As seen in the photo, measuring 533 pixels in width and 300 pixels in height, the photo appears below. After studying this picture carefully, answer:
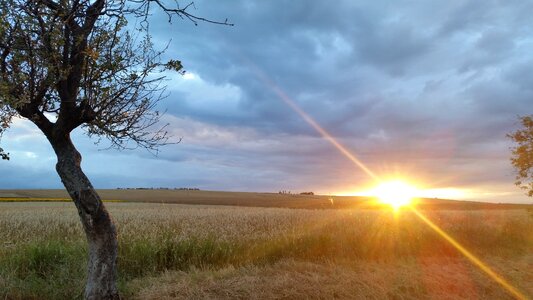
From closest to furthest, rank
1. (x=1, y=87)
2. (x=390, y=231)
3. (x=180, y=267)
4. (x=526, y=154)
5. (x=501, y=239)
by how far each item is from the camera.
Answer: (x=1, y=87) < (x=180, y=267) < (x=390, y=231) < (x=501, y=239) < (x=526, y=154)

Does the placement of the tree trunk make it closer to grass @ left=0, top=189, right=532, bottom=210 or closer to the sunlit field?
the sunlit field

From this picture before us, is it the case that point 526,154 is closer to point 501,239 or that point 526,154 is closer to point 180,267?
point 501,239

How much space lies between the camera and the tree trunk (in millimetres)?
7387

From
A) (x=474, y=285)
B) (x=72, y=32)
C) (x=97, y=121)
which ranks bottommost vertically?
(x=474, y=285)

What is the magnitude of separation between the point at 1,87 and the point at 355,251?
11639mm

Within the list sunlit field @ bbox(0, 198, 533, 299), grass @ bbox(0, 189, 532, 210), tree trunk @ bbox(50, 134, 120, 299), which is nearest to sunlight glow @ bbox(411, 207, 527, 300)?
sunlit field @ bbox(0, 198, 533, 299)

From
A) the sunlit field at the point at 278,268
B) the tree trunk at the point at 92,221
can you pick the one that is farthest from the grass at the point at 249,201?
the tree trunk at the point at 92,221

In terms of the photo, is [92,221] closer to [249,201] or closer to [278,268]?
[278,268]

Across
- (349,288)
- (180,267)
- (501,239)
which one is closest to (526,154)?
(501,239)

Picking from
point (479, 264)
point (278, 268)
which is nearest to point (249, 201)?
point (479, 264)

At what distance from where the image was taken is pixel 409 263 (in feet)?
44.8

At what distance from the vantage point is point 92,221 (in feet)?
24.5

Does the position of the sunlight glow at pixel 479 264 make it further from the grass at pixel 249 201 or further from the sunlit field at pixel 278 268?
the grass at pixel 249 201

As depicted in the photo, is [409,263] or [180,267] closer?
[180,267]
